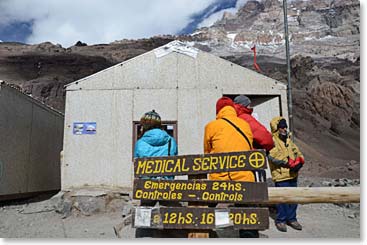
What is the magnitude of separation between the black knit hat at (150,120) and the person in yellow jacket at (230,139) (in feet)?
3.29

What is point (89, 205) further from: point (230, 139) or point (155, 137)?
point (230, 139)

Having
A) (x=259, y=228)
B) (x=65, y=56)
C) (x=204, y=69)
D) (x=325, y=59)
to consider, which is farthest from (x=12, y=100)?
(x=325, y=59)

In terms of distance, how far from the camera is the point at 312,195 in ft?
11.6

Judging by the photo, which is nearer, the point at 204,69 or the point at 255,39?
the point at 204,69

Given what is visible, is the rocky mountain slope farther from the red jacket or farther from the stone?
the red jacket

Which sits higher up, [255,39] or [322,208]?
[255,39]

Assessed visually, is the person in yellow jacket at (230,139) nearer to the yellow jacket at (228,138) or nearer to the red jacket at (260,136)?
the yellow jacket at (228,138)

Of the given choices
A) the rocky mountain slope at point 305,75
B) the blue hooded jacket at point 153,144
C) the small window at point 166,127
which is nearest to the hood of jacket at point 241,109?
the blue hooded jacket at point 153,144

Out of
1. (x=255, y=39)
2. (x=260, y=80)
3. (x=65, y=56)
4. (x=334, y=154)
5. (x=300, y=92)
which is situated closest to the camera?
(x=260, y=80)

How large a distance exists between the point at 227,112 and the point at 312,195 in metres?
1.24

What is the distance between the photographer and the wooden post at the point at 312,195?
3425 mm

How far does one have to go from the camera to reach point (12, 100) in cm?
725

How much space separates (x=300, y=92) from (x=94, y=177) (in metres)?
30.0

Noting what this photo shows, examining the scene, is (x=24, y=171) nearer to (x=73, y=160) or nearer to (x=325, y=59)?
(x=73, y=160)
